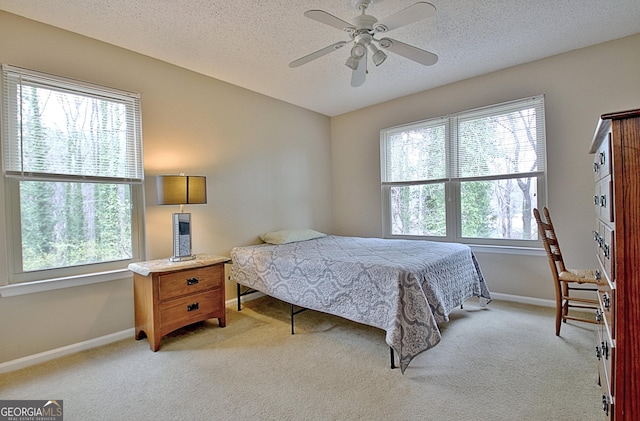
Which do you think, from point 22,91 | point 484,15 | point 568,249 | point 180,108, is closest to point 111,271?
point 22,91

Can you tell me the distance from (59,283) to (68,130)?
1251 mm

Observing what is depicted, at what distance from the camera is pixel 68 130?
7.90 ft

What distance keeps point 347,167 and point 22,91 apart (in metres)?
3.79

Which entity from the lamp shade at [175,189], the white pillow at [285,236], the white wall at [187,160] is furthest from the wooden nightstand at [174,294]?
the white pillow at [285,236]

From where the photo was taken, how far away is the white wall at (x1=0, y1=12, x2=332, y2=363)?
226 centimetres

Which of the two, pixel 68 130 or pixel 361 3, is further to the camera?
pixel 68 130

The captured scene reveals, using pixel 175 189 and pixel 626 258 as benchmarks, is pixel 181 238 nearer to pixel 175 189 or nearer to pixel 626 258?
pixel 175 189

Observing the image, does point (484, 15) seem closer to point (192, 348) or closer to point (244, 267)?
point (244, 267)

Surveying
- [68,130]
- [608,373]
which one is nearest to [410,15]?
[608,373]

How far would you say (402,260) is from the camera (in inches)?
91.5

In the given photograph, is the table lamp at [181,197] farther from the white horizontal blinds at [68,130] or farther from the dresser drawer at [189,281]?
the white horizontal blinds at [68,130]

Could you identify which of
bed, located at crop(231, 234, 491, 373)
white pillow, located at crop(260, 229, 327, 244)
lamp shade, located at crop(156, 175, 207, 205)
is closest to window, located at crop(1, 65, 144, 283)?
lamp shade, located at crop(156, 175, 207, 205)

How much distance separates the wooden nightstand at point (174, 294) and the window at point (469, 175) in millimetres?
2635

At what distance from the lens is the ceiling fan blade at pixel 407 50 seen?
2.07 m
